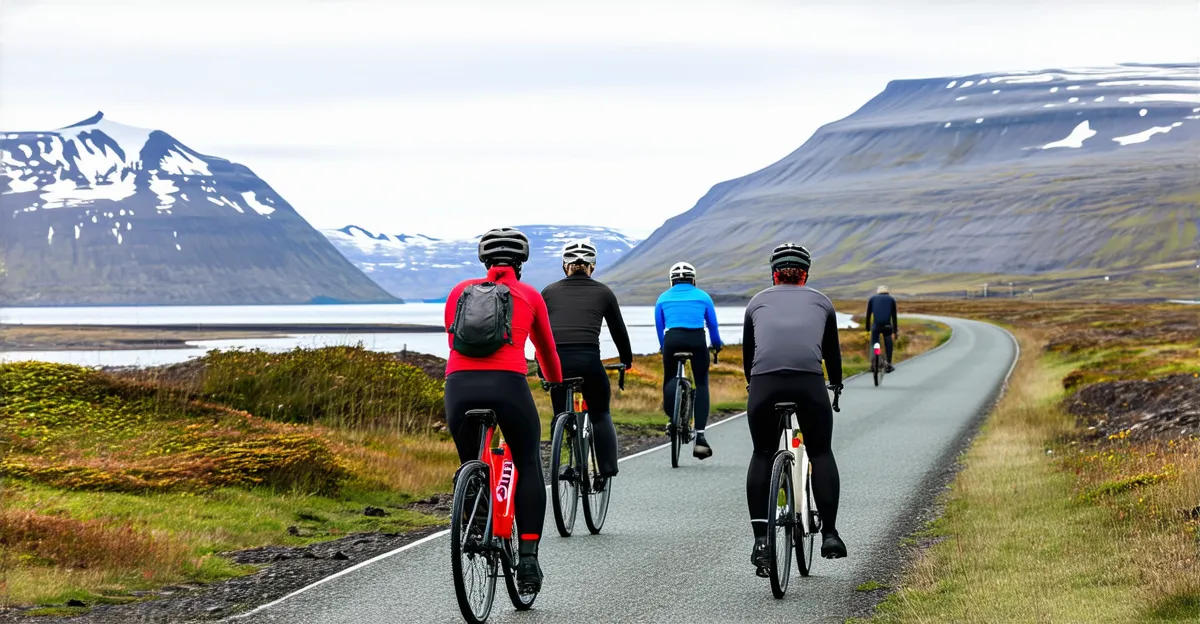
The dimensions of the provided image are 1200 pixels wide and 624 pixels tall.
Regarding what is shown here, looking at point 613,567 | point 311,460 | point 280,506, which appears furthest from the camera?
point 311,460

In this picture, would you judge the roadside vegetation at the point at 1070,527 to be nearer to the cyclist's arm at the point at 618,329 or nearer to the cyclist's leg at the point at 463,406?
the cyclist's leg at the point at 463,406

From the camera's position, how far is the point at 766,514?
28.0 ft

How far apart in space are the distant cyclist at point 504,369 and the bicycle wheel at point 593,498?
3.06 metres

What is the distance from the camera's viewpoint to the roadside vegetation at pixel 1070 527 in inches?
313

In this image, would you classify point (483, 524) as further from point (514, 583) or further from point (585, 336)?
point (585, 336)

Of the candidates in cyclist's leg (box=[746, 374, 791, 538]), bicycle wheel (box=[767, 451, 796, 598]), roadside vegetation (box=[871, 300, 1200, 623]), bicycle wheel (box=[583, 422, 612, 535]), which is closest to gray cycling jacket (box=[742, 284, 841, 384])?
cyclist's leg (box=[746, 374, 791, 538])

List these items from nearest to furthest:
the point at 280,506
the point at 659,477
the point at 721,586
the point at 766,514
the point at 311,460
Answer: the point at 766,514 < the point at 721,586 < the point at 280,506 < the point at 311,460 < the point at 659,477

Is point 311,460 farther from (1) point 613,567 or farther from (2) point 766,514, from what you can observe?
(2) point 766,514

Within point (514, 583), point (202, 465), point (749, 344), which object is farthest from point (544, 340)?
point (202, 465)

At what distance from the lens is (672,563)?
10.0 meters

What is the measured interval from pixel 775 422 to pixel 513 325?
2.10m

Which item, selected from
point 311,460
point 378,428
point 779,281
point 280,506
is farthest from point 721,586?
point 378,428

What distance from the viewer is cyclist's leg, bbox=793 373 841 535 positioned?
335 inches

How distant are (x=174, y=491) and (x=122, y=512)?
1329mm
